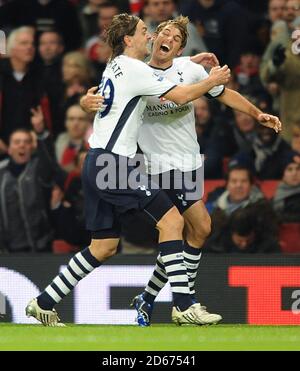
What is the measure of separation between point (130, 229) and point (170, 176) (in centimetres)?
189

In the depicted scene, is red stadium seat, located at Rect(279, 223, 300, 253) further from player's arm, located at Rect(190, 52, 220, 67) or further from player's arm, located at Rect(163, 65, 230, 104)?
player's arm, located at Rect(163, 65, 230, 104)

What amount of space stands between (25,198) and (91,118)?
0.98m

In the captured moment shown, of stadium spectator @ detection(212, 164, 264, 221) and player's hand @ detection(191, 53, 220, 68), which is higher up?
player's hand @ detection(191, 53, 220, 68)

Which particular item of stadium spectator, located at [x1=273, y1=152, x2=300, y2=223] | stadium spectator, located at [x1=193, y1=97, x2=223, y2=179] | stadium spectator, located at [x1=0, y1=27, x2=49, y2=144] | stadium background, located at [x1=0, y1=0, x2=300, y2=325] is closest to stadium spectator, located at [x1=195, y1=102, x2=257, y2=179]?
stadium spectator, located at [x1=193, y1=97, x2=223, y2=179]

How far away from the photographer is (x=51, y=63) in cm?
1046

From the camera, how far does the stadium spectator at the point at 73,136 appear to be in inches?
401

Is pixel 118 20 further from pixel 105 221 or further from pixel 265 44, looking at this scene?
pixel 265 44

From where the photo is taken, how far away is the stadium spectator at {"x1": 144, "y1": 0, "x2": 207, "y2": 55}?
10.2 metres

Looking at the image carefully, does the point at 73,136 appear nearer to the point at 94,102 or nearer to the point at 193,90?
the point at 94,102

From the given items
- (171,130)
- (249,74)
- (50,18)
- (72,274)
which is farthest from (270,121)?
(50,18)

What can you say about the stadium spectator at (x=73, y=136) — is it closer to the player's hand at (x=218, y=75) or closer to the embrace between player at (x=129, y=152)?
the embrace between player at (x=129, y=152)

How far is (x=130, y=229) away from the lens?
9.76 metres

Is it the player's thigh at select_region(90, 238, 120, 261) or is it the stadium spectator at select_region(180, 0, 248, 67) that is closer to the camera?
the player's thigh at select_region(90, 238, 120, 261)

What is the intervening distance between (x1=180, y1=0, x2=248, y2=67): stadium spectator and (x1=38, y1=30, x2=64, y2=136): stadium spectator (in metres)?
1.27
